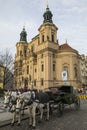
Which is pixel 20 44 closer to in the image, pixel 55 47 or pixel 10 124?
pixel 55 47

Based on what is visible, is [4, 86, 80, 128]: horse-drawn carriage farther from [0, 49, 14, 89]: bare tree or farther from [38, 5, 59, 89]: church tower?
[38, 5, 59, 89]: church tower

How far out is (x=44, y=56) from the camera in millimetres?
67688

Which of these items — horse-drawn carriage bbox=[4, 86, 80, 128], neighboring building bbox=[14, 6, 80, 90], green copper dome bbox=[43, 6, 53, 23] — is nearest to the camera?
horse-drawn carriage bbox=[4, 86, 80, 128]

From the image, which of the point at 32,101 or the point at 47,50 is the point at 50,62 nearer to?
the point at 47,50

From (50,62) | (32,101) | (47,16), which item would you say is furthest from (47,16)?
(32,101)

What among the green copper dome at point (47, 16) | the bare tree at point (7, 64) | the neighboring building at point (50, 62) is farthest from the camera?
the green copper dome at point (47, 16)

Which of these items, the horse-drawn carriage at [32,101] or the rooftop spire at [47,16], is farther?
the rooftop spire at [47,16]

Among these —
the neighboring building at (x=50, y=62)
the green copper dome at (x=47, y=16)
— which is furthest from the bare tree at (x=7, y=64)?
the green copper dome at (x=47, y=16)

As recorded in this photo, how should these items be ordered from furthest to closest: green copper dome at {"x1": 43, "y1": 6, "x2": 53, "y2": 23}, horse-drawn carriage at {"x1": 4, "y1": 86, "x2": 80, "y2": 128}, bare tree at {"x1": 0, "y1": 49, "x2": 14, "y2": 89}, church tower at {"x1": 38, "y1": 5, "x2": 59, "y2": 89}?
green copper dome at {"x1": 43, "y1": 6, "x2": 53, "y2": 23}
church tower at {"x1": 38, "y1": 5, "x2": 59, "y2": 89}
bare tree at {"x1": 0, "y1": 49, "x2": 14, "y2": 89}
horse-drawn carriage at {"x1": 4, "y1": 86, "x2": 80, "y2": 128}

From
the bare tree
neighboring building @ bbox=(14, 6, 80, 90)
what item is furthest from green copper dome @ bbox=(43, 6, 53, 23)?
the bare tree

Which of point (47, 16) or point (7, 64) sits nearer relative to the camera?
point (7, 64)

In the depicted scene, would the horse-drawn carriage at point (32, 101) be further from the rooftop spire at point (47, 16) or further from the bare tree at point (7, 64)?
the rooftop spire at point (47, 16)

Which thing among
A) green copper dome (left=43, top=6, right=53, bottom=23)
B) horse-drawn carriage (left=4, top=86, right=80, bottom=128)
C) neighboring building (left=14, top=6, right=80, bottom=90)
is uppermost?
green copper dome (left=43, top=6, right=53, bottom=23)

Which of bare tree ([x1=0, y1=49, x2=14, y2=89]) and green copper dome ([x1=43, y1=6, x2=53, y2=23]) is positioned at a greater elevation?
green copper dome ([x1=43, y1=6, x2=53, y2=23])
